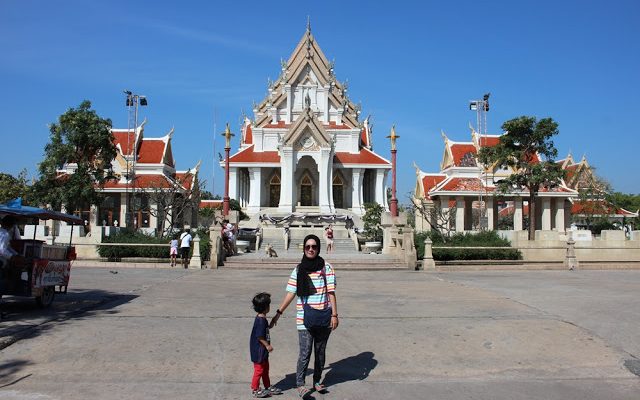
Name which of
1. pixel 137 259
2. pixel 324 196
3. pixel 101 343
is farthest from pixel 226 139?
pixel 101 343

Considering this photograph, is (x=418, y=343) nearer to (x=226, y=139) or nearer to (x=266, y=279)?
(x=266, y=279)

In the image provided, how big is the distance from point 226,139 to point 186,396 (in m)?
30.5

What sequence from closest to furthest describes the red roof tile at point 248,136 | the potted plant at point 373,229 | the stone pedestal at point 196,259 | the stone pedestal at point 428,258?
the stone pedestal at point 196,259
the stone pedestal at point 428,258
the potted plant at point 373,229
the red roof tile at point 248,136

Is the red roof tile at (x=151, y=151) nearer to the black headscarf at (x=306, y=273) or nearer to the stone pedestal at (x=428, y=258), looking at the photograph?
the stone pedestal at (x=428, y=258)

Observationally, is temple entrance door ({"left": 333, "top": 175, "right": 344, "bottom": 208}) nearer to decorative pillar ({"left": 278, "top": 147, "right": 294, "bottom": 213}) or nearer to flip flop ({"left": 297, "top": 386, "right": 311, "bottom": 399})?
decorative pillar ({"left": 278, "top": 147, "right": 294, "bottom": 213})

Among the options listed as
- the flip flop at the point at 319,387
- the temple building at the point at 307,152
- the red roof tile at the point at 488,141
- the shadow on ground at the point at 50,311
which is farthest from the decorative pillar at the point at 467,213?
the flip flop at the point at 319,387

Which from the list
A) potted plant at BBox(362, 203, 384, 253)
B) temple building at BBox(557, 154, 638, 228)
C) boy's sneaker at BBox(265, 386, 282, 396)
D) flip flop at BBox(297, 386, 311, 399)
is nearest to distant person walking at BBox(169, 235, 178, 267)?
potted plant at BBox(362, 203, 384, 253)

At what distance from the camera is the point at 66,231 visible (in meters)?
28.1

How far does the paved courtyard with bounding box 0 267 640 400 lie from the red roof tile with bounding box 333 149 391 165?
3087cm

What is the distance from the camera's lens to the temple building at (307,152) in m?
40.7

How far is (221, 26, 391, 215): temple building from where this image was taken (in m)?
40.7

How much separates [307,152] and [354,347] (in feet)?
111

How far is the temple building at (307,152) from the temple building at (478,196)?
4.72m

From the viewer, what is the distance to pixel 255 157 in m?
42.7
